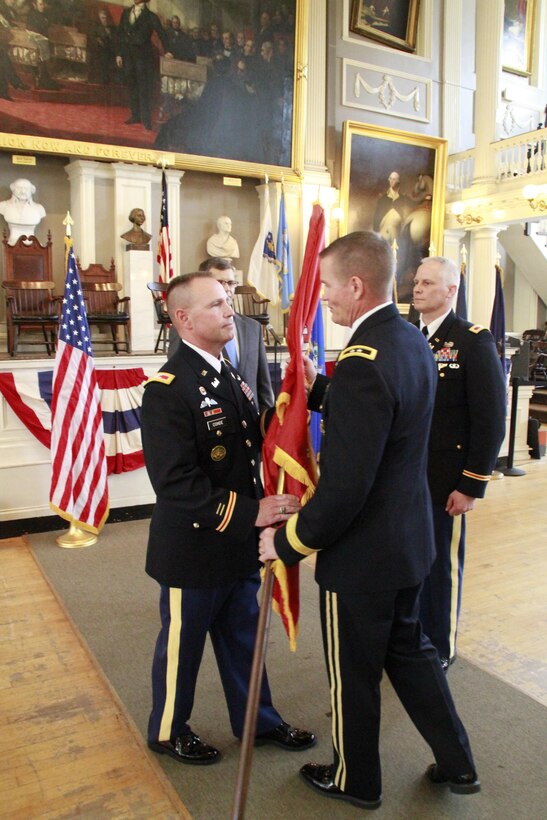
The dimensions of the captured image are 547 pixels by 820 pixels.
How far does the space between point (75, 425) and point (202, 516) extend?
282 cm

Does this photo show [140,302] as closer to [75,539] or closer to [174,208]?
[174,208]

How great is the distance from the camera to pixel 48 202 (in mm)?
8562

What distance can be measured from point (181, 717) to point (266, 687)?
0.98 feet

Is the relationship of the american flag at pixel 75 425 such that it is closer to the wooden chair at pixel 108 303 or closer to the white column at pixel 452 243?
the wooden chair at pixel 108 303

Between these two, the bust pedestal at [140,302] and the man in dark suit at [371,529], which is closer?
the man in dark suit at [371,529]

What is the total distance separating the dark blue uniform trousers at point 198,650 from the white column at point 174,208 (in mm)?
7141

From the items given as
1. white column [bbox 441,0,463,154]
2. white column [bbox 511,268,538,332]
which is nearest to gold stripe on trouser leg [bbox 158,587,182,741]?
white column [bbox 441,0,463,154]

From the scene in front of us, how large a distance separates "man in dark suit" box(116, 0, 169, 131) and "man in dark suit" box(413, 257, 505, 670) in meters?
6.56

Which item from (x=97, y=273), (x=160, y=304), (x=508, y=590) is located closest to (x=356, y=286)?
(x=508, y=590)

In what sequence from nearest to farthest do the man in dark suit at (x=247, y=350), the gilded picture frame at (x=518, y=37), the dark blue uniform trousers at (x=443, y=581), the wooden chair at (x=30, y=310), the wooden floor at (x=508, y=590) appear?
the dark blue uniform trousers at (x=443, y=581) < the wooden floor at (x=508, y=590) < the man in dark suit at (x=247, y=350) < the wooden chair at (x=30, y=310) < the gilded picture frame at (x=518, y=37)

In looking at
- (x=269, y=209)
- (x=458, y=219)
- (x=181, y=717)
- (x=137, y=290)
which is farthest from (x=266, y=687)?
(x=458, y=219)

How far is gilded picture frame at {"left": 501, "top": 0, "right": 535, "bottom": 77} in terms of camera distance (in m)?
12.1

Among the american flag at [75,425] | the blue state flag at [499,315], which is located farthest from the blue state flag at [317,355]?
the blue state flag at [499,315]

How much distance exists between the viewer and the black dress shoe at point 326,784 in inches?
80.0
